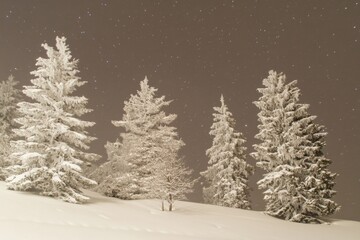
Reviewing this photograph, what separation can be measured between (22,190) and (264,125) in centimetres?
2007

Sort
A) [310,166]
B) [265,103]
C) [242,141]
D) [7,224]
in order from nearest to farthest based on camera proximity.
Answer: [7,224], [310,166], [265,103], [242,141]

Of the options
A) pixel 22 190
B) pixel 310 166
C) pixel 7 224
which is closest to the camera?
pixel 7 224

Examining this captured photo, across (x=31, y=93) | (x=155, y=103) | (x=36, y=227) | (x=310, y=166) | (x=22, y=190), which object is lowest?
(x=36, y=227)

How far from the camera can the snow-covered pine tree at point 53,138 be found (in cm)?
2677

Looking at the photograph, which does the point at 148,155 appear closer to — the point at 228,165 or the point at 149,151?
the point at 149,151

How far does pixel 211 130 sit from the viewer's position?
45500 mm

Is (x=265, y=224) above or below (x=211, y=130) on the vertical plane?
below

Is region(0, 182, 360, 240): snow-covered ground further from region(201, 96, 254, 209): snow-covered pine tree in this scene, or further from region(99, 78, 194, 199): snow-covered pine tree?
region(201, 96, 254, 209): snow-covered pine tree

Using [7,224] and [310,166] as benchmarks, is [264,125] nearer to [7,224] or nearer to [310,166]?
[310,166]

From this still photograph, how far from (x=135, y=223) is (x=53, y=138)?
28.3 feet

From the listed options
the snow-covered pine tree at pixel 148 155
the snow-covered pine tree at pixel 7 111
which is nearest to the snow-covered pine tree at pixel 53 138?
the snow-covered pine tree at pixel 148 155

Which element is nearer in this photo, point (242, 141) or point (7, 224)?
point (7, 224)

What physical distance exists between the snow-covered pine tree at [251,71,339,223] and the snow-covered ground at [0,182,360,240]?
1954mm

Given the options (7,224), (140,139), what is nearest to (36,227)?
(7,224)
